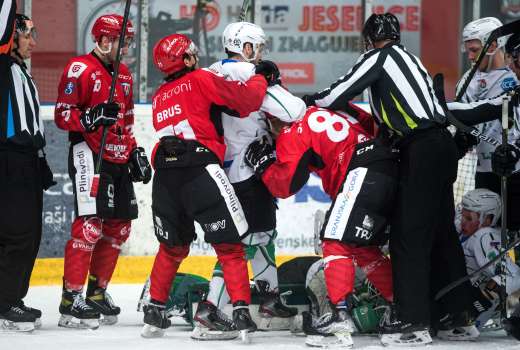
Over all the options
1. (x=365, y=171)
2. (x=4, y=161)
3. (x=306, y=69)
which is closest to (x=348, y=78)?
(x=365, y=171)

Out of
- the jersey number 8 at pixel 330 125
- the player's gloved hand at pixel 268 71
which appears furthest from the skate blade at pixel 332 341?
the player's gloved hand at pixel 268 71

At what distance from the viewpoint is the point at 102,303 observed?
598cm

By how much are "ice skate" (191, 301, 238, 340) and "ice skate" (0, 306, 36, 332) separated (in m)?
0.75

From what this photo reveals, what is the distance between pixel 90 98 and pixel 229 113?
0.87 metres

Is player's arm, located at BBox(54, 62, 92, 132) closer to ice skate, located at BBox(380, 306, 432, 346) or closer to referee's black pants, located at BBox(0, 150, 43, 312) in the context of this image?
referee's black pants, located at BBox(0, 150, 43, 312)

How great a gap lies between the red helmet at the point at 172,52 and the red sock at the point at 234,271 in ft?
2.64

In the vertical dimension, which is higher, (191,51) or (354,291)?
(191,51)

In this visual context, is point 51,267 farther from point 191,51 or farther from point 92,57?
point 191,51

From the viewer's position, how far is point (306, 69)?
8523 mm

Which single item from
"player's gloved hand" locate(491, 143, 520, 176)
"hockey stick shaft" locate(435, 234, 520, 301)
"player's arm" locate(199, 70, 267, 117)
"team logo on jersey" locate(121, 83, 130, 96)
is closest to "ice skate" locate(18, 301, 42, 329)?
"team logo on jersey" locate(121, 83, 130, 96)

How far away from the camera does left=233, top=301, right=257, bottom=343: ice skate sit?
5.19 m

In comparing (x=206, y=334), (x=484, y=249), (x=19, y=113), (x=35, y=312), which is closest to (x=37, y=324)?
(x=35, y=312)

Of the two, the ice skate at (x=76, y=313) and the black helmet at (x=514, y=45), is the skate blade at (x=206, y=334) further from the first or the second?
the black helmet at (x=514, y=45)

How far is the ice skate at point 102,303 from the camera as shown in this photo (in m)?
5.96
